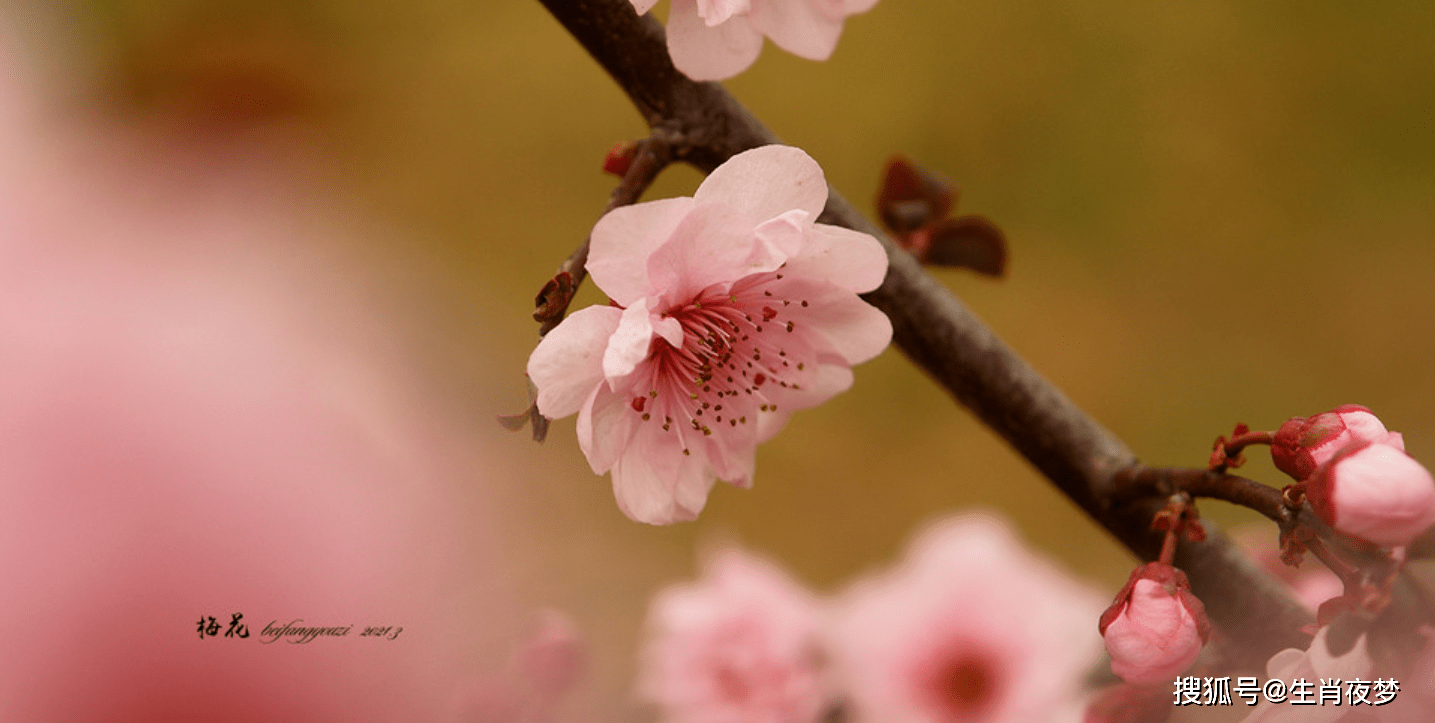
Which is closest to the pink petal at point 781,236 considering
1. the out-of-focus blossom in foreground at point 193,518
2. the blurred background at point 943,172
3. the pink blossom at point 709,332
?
the pink blossom at point 709,332

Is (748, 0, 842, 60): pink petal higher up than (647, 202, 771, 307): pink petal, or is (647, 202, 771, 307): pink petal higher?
(748, 0, 842, 60): pink petal

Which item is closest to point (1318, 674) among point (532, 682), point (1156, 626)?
point (1156, 626)

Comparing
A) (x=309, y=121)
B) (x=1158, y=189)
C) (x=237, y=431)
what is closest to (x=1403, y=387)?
(x=1158, y=189)

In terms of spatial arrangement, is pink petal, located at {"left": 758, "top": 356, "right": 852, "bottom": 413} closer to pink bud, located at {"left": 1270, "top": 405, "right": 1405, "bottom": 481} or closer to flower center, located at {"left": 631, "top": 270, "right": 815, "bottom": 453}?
flower center, located at {"left": 631, "top": 270, "right": 815, "bottom": 453}

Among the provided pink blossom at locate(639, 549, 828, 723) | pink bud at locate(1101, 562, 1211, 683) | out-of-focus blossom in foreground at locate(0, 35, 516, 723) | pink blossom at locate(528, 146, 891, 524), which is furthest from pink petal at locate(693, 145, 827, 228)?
pink blossom at locate(639, 549, 828, 723)

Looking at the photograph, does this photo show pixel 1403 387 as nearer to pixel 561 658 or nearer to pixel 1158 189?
pixel 1158 189

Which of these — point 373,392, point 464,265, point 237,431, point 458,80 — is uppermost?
point 458,80
